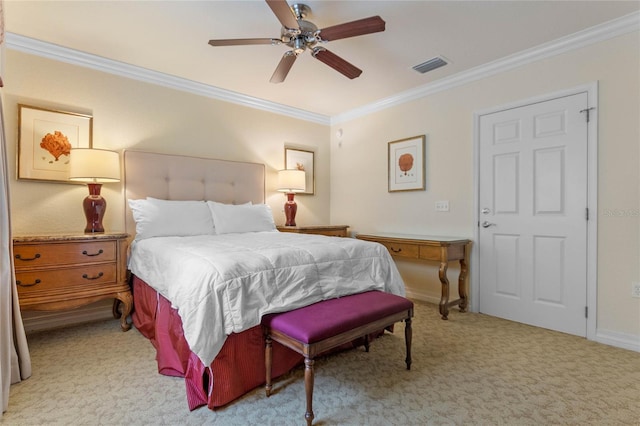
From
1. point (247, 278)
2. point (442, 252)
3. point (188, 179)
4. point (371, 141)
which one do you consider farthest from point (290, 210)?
point (247, 278)

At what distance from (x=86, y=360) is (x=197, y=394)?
1093mm

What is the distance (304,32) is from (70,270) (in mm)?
2503

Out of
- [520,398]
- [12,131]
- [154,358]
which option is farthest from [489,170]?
[12,131]

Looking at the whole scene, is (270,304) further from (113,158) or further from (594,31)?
(594,31)

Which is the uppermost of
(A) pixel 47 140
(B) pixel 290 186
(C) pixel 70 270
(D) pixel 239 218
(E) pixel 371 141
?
(E) pixel 371 141

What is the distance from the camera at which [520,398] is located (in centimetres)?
176

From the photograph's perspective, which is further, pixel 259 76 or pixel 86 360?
pixel 259 76

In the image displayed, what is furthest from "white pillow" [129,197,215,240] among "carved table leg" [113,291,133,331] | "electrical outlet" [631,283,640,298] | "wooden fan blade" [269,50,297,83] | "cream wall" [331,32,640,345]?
"electrical outlet" [631,283,640,298]

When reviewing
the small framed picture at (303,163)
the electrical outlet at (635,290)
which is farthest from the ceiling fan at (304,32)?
the electrical outlet at (635,290)

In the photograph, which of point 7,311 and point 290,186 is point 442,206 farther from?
point 7,311

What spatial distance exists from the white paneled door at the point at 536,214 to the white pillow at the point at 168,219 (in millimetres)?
2829

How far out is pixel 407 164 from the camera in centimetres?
390

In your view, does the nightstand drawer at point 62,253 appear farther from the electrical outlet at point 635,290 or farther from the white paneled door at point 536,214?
the electrical outlet at point 635,290

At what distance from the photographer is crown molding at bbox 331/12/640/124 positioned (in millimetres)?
2410
